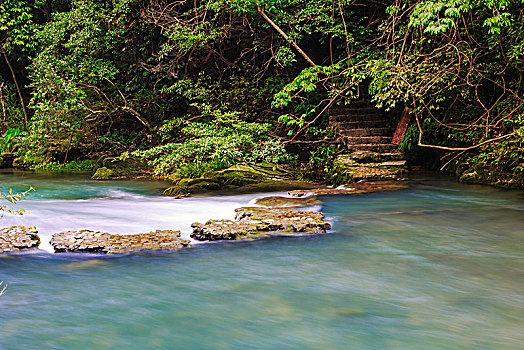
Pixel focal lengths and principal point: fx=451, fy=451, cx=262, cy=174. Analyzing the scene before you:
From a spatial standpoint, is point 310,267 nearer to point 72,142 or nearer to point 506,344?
point 506,344

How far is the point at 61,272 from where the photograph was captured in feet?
13.0

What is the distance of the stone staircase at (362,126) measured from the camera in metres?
10.4

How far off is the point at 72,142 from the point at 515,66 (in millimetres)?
12067

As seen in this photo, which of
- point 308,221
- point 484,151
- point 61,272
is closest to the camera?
point 61,272

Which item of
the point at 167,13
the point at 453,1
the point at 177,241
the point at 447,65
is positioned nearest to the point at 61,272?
the point at 177,241

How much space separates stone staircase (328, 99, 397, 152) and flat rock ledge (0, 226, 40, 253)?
7.24m

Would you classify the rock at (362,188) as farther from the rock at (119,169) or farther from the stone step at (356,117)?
the rock at (119,169)

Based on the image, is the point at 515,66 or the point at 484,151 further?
the point at 484,151

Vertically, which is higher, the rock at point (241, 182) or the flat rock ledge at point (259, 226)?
the rock at point (241, 182)

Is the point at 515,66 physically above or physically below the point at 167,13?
below

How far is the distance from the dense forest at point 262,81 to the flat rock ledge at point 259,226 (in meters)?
3.26

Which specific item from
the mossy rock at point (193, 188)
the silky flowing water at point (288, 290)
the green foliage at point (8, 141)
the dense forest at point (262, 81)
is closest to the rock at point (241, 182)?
the mossy rock at point (193, 188)

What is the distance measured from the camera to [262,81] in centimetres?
1304

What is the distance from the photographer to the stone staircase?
10391 mm
